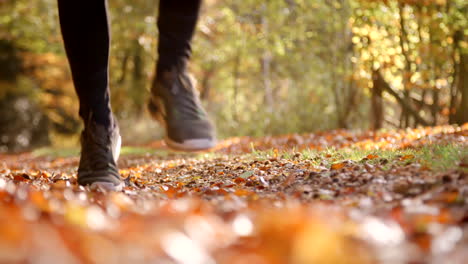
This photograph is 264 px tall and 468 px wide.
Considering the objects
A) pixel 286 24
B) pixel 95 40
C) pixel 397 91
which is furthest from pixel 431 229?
pixel 286 24

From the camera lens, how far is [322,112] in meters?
8.80

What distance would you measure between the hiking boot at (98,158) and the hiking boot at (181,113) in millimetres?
495

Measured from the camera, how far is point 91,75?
223 cm

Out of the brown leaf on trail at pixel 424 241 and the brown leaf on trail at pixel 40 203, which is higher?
the brown leaf on trail at pixel 40 203

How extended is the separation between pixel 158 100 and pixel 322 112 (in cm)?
626

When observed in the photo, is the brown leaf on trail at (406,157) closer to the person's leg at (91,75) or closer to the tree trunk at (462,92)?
the person's leg at (91,75)

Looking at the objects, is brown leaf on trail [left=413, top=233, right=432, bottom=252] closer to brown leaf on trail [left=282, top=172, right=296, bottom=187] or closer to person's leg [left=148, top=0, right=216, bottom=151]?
brown leaf on trail [left=282, top=172, right=296, bottom=187]

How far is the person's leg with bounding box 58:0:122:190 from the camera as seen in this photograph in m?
2.15

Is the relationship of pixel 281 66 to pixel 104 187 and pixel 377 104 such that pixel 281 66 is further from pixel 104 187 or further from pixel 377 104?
pixel 104 187

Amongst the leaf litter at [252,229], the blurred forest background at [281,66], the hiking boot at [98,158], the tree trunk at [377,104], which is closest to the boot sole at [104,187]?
the hiking boot at [98,158]

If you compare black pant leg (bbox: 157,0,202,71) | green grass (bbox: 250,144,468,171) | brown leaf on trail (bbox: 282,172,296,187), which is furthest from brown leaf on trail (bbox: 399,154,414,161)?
black pant leg (bbox: 157,0,202,71)

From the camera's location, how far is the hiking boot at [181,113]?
2721mm

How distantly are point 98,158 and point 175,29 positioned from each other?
96cm

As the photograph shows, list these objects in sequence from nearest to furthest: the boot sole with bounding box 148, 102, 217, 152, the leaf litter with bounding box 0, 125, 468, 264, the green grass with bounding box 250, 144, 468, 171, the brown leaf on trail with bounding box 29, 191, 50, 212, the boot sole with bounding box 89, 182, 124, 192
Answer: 1. the leaf litter with bounding box 0, 125, 468, 264
2. the brown leaf on trail with bounding box 29, 191, 50, 212
3. the green grass with bounding box 250, 144, 468, 171
4. the boot sole with bounding box 89, 182, 124, 192
5. the boot sole with bounding box 148, 102, 217, 152
